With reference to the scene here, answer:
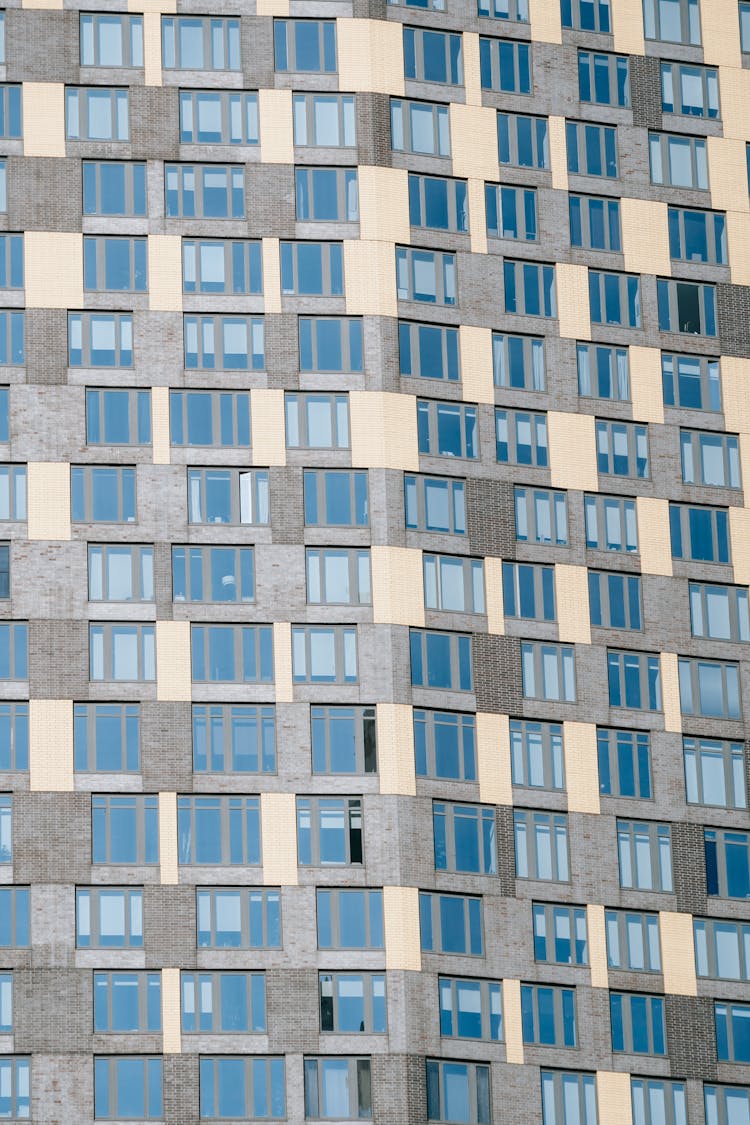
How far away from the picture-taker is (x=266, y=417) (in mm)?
114625

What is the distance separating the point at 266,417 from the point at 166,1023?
20.9 metres

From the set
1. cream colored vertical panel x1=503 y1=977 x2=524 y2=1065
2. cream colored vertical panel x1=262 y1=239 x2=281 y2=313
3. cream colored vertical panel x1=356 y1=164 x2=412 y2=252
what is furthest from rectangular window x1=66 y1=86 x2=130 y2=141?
cream colored vertical panel x1=503 y1=977 x2=524 y2=1065

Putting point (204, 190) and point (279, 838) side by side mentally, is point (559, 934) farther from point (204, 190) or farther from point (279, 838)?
point (204, 190)

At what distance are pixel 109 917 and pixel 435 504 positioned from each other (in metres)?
18.1

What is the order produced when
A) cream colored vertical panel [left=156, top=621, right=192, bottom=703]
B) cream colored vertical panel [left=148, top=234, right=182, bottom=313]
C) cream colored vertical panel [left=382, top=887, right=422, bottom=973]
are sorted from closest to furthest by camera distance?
cream colored vertical panel [left=382, top=887, right=422, bottom=973], cream colored vertical panel [left=156, top=621, right=192, bottom=703], cream colored vertical panel [left=148, top=234, right=182, bottom=313]

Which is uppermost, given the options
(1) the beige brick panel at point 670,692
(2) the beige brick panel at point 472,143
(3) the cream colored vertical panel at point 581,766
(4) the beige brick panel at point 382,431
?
(2) the beige brick panel at point 472,143

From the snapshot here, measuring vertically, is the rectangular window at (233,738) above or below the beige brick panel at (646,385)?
below

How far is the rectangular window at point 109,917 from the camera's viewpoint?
109 metres

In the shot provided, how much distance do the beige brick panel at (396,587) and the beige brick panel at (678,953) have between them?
515 inches

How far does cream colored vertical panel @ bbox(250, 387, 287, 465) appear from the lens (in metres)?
114

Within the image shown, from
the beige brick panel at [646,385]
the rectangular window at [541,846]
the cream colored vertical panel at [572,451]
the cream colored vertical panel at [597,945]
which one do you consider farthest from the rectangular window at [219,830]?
the beige brick panel at [646,385]

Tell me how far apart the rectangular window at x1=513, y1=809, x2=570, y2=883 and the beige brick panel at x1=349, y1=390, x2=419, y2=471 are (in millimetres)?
12544

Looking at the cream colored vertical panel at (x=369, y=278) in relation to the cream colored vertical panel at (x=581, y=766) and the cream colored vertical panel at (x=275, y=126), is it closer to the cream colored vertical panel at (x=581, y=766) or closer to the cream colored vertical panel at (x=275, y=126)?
the cream colored vertical panel at (x=275, y=126)

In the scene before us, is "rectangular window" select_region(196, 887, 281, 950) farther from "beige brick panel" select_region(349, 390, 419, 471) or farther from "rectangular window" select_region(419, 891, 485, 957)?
"beige brick panel" select_region(349, 390, 419, 471)
